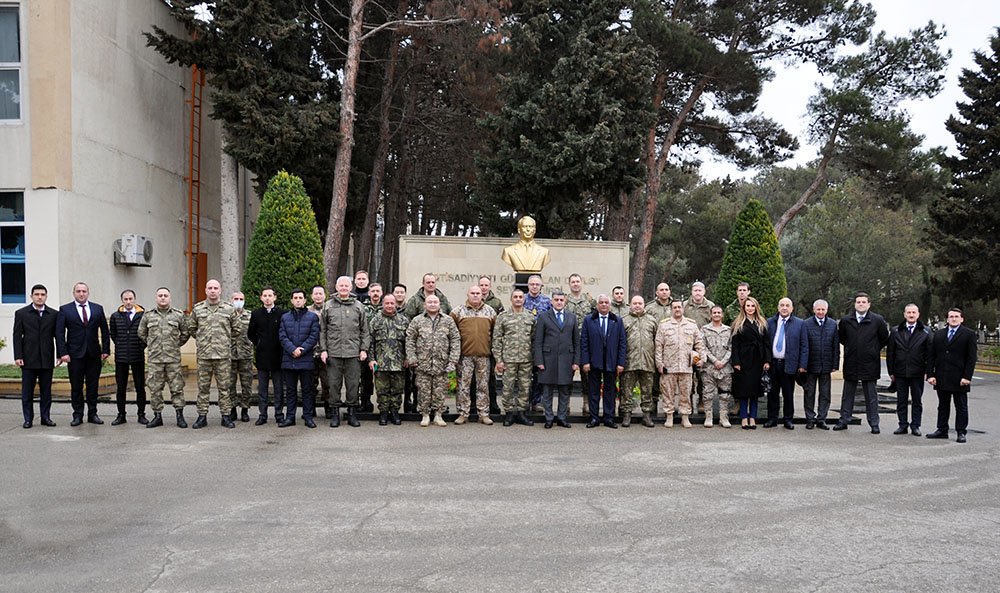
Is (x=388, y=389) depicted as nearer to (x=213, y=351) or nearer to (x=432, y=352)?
(x=432, y=352)

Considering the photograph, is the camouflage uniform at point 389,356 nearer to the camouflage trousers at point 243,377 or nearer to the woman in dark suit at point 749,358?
the camouflage trousers at point 243,377

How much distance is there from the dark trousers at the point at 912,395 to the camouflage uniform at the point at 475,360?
533cm

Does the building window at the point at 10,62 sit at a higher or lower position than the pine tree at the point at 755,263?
higher

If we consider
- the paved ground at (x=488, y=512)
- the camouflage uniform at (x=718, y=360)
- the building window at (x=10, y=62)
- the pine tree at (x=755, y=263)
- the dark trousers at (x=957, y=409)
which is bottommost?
the paved ground at (x=488, y=512)

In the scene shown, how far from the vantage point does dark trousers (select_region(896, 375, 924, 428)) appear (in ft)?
33.7

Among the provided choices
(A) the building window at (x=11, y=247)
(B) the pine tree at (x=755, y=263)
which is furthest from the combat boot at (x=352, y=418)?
(A) the building window at (x=11, y=247)

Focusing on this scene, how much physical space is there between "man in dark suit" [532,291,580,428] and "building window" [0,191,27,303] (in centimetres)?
1167

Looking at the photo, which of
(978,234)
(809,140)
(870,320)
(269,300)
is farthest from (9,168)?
(978,234)

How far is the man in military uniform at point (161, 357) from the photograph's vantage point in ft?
33.1

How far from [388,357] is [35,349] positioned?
446 centimetres

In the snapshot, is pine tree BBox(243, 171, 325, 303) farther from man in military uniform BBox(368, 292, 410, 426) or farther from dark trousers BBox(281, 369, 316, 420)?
man in military uniform BBox(368, 292, 410, 426)

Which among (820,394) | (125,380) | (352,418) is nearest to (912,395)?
(820,394)

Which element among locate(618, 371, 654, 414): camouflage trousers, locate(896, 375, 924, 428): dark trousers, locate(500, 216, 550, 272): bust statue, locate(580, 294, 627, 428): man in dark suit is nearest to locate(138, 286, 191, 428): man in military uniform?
locate(580, 294, 627, 428): man in dark suit

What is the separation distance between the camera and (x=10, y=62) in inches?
642
